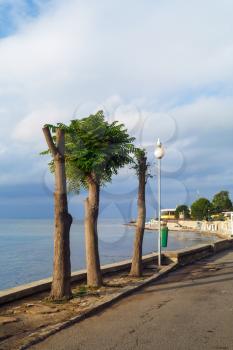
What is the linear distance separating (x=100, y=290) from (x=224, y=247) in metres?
20.4

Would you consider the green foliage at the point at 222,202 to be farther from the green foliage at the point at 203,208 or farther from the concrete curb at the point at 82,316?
the concrete curb at the point at 82,316

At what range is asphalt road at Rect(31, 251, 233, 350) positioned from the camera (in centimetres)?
799

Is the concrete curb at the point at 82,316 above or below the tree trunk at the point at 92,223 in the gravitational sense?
below

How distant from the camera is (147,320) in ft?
32.2

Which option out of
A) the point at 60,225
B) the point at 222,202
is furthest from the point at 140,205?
the point at 222,202

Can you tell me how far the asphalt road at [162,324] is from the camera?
7.99 m

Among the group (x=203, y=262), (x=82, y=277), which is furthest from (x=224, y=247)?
(x=82, y=277)

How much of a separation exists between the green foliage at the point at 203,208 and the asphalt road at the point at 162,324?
137495 mm

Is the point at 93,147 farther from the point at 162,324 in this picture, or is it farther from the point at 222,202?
the point at 222,202

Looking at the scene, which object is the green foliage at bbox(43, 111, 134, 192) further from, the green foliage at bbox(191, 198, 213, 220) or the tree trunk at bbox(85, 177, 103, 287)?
the green foliage at bbox(191, 198, 213, 220)

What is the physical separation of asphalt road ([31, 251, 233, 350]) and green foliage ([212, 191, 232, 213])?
5297 inches

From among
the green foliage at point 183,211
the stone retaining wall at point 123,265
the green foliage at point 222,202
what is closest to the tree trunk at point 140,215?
the stone retaining wall at point 123,265

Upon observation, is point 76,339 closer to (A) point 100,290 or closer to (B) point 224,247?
(A) point 100,290

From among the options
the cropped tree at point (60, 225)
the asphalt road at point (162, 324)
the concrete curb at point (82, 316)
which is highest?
the cropped tree at point (60, 225)
